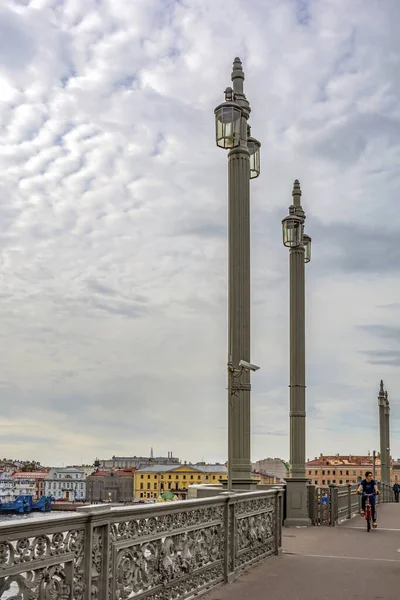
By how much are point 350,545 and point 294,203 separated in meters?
10.4

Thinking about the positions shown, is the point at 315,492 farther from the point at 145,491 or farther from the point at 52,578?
the point at 145,491

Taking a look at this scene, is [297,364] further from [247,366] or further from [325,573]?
[325,573]

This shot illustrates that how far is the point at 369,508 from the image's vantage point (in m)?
17.9

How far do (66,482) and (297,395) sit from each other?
86.5 metres

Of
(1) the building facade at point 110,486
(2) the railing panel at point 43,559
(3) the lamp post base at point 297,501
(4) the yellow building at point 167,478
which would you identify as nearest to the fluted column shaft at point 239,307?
(3) the lamp post base at point 297,501

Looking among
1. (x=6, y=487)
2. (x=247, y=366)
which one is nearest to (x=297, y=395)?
(x=247, y=366)

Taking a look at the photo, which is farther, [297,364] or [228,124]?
[297,364]

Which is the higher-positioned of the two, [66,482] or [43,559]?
[43,559]

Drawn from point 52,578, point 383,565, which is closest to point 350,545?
point 383,565

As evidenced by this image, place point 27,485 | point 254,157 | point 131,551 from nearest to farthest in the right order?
1. point 131,551
2. point 254,157
3. point 27,485

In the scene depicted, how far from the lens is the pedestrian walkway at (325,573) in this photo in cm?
862

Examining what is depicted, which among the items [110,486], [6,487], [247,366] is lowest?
[110,486]

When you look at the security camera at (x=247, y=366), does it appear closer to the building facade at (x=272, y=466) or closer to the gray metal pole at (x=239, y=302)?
the gray metal pole at (x=239, y=302)

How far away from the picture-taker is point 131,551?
6625mm
